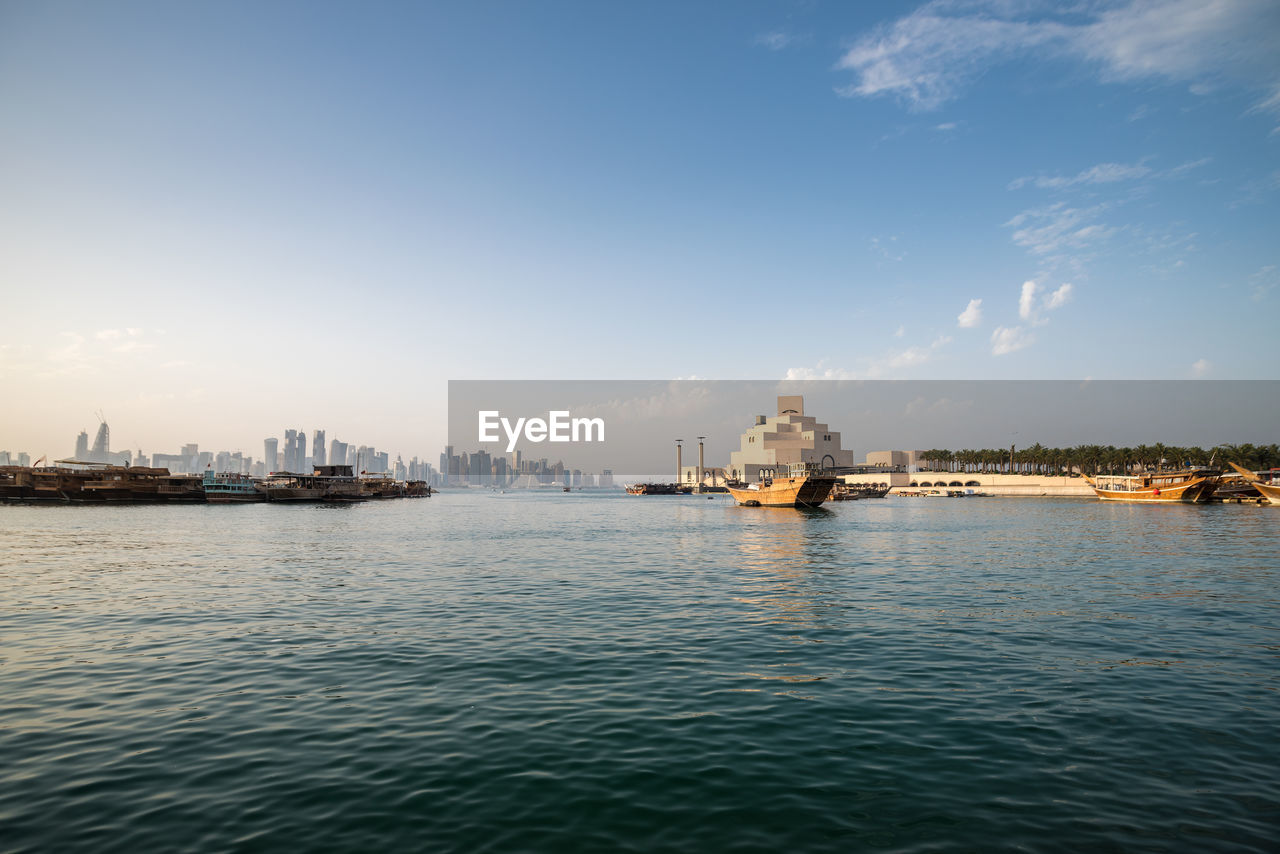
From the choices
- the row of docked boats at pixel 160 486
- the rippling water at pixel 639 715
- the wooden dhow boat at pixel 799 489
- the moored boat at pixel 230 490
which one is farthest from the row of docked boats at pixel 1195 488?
the moored boat at pixel 230 490

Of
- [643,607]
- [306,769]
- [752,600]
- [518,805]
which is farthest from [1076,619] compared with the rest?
[306,769]

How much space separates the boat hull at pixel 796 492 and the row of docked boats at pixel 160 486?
89.3 metres

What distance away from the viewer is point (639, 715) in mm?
12102

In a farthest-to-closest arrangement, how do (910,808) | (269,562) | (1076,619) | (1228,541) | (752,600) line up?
1. (1228,541)
2. (269,562)
3. (752,600)
4. (1076,619)
5. (910,808)

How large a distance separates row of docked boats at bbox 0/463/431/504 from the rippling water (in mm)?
104677

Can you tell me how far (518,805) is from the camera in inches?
336

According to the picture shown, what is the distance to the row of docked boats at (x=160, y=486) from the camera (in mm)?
107312

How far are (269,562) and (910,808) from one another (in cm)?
3789

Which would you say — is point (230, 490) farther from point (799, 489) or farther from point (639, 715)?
point (639, 715)

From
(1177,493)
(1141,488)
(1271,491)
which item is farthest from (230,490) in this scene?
(1141,488)

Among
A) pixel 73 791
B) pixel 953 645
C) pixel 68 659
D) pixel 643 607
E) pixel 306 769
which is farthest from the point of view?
pixel 643 607

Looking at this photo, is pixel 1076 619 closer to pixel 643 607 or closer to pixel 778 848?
pixel 643 607

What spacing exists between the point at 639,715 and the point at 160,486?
135m

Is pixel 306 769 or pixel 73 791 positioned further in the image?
pixel 306 769
